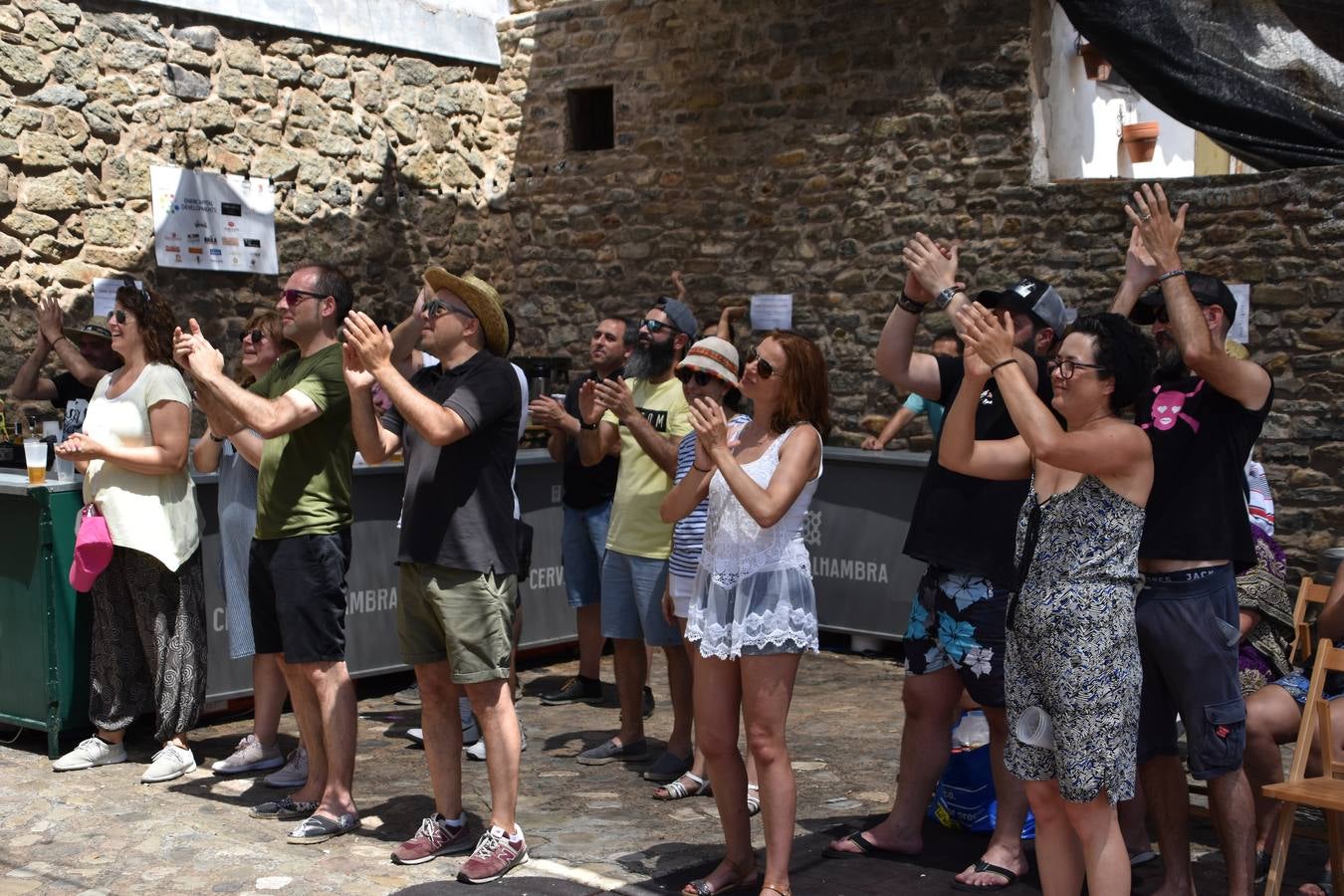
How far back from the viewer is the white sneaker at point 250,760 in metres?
5.81

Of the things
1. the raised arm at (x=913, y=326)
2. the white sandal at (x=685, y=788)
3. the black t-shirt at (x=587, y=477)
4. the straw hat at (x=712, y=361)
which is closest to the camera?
the raised arm at (x=913, y=326)

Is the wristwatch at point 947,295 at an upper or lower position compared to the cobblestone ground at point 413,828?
upper

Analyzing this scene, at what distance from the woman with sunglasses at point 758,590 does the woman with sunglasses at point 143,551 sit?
92.8 inches

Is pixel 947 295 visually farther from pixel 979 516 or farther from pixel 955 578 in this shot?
pixel 955 578

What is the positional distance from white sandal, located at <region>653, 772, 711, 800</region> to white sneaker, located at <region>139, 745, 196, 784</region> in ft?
5.99

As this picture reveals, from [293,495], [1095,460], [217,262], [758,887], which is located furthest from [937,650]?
[217,262]

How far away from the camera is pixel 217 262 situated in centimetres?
988

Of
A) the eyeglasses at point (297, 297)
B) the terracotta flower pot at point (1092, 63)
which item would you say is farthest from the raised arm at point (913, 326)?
the terracotta flower pot at point (1092, 63)

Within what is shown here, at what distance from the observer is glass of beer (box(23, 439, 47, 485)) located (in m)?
5.96

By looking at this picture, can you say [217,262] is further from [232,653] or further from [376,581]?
[232,653]

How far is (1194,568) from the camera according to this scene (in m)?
4.02

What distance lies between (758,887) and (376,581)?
133 inches

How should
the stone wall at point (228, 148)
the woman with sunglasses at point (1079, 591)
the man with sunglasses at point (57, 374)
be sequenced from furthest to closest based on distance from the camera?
1. the stone wall at point (228, 148)
2. the man with sunglasses at point (57, 374)
3. the woman with sunglasses at point (1079, 591)

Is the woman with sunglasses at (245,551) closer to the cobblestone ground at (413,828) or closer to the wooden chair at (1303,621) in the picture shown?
the cobblestone ground at (413,828)
